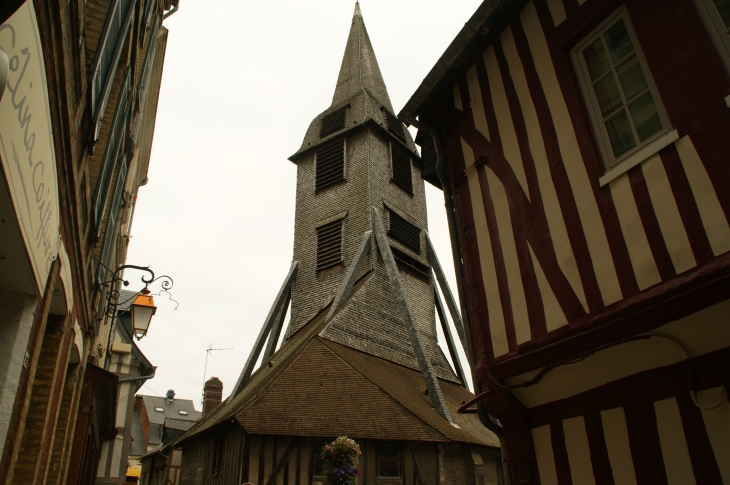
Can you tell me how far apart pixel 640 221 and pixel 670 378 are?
85 centimetres

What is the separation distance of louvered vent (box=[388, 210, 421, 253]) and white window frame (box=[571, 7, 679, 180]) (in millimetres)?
12540

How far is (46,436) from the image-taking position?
12.1ft

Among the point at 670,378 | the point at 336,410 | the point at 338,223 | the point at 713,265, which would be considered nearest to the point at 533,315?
the point at 670,378

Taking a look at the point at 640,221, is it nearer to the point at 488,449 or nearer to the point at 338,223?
the point at 488,449

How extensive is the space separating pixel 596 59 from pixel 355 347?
1049cm

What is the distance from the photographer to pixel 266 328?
49.7 feet

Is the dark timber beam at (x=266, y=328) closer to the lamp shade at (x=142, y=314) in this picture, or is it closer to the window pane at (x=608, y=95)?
the lamp shade at (x=142, y=314)

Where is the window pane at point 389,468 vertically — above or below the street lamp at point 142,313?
below

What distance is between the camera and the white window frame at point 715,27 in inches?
99.7

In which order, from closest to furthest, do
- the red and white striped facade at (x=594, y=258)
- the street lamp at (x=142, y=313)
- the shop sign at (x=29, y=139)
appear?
the shop sign at (x=29, y=139)
the red and white striped facade at (x=594, y=258)
the street lamp at (x=142, y=313)

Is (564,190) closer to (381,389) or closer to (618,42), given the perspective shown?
(618,42)

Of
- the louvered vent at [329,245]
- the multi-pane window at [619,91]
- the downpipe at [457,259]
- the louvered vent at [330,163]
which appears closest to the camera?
the multi-pane window at [619,91]

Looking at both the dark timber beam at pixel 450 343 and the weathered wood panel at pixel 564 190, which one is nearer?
the weathered wood panel at pixel 564 190

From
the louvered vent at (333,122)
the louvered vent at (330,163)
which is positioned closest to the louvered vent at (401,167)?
the louvered vent at (330,163)
